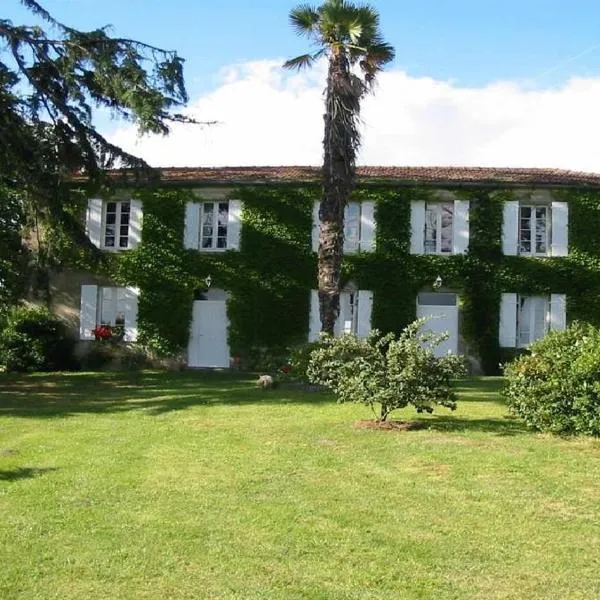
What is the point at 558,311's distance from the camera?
21750 millimetres

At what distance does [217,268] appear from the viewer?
23.0 m

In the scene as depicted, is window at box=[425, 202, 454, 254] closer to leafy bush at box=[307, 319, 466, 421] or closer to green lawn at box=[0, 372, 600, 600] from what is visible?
green lawn at box=[0, 372, 600, 600]

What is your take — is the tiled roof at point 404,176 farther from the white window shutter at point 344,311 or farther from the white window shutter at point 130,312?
the white window shutter at point 130,312

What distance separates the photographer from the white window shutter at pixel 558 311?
2172 centimetres

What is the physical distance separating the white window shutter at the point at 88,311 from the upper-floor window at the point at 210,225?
3.17m

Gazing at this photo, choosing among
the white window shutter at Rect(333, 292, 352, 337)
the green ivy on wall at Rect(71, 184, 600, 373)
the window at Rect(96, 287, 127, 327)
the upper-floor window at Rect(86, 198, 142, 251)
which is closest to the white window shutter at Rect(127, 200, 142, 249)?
the upper-floor window at Rect(86, 198, 142, 251)

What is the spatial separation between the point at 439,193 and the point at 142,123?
10.1m

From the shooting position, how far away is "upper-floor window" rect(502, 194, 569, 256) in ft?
71.3

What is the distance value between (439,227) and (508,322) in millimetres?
3380

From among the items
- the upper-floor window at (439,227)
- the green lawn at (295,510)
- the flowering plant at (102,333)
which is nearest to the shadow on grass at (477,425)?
the green lawn at (295,510)

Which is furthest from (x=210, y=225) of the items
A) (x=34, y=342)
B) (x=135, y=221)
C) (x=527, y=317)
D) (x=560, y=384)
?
(x=560, y=384)

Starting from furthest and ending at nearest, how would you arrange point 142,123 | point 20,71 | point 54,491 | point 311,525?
point 20,71, point 142,123, point 54,491, point 311,525

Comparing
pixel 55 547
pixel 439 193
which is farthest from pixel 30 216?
pixel 55 547

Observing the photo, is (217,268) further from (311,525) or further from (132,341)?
(311,525)
